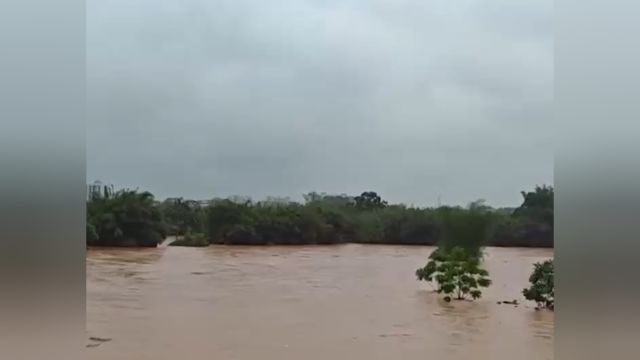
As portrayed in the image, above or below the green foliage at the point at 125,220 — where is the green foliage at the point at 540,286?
below

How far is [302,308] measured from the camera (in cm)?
309

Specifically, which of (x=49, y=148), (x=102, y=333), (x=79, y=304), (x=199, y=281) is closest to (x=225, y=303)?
(x=199, y=281)

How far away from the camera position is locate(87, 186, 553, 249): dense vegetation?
2.86 meters

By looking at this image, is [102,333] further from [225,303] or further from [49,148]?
[49,148]

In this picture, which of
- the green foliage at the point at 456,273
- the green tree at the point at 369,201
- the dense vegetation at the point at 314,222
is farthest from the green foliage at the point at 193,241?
the green foliage at the point at 456,273

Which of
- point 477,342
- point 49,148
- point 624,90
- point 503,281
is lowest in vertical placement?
point 477,342

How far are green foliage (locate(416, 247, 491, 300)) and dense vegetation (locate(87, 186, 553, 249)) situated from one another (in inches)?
3.4

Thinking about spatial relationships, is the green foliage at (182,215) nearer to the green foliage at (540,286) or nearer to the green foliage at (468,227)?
the green foliage at (468,227)

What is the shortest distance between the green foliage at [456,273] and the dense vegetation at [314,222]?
86 mm

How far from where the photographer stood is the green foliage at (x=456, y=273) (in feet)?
10.2

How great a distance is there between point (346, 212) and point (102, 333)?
115cm

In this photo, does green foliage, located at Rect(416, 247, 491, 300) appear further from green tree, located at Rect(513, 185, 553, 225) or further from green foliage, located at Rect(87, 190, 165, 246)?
green foliage, located at Rect(87, 190, 165, 246)

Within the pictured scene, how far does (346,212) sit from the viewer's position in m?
3.12

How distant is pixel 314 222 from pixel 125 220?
82cm
